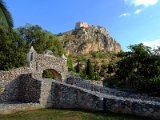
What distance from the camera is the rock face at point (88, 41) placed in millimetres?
143587

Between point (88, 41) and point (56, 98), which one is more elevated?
point (88, 41)

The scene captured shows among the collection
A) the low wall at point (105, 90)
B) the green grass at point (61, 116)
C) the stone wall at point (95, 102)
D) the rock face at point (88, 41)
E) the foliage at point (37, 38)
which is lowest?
the green grass at point (61, 116)

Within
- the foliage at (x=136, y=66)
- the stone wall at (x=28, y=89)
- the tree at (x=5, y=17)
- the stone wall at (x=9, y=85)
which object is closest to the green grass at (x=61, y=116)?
the stone wall at (x=28, y=89)

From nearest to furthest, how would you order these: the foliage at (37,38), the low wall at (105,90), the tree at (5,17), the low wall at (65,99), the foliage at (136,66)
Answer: the tree at (5,17), the low wall at (65,99), the low wall at (105,90), the foliage at (136,66), the foliage at (37,38)

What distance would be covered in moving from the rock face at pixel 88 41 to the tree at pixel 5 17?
126 metres

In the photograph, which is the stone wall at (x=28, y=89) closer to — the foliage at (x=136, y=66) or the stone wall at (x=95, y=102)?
the stone wall at (x=95, y=102)

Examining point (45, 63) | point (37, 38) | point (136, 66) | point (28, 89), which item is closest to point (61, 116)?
point (28, 89)

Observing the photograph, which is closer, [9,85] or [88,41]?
[9,85]

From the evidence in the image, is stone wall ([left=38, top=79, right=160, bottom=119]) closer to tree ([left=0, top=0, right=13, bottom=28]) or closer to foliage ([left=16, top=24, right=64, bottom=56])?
tree ([left=0, top=0, right=13, bottom=28])

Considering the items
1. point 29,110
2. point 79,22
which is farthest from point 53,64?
point 79,22

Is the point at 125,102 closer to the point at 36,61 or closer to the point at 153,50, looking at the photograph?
the point at 36,61

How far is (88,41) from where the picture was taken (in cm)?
14650

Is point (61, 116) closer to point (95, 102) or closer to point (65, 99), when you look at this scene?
point (95, 102)

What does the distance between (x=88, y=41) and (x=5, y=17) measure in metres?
132
